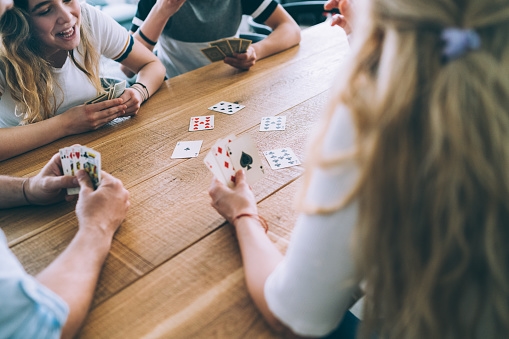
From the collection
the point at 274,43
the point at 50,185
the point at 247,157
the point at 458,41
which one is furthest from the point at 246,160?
the point at 274,43

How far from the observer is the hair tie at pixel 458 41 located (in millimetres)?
539

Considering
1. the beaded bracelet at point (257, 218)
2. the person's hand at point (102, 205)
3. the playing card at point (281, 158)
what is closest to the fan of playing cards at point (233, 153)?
the playing card at point (281, 158)

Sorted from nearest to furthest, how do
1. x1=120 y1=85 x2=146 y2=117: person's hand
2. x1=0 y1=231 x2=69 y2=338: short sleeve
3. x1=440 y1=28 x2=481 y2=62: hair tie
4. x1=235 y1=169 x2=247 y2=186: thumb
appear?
1. x1=440 y1=28 x2=481 y2=62: hair tie
2. x1=0 y1=231 x2=69 y2=338: short sleeve
3. x1=235 y1=169 x2=247 y2=186: thumb
4. x1=120 y1=85 x2=146 y2=117: person's hand

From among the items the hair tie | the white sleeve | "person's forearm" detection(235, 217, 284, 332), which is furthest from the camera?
the white sleeve

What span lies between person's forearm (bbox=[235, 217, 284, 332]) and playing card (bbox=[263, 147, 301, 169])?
350 mm

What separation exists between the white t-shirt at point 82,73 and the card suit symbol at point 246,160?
117 cm

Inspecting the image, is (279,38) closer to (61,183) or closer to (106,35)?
(106,35)

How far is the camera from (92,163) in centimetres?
122

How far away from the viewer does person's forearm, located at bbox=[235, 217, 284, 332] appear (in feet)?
2.76

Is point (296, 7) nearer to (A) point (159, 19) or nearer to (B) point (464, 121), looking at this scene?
(A) point (159, 19)

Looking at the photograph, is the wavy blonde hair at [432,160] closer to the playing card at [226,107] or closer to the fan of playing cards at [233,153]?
the fan of playing cards at [233,153]

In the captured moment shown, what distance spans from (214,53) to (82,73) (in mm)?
720

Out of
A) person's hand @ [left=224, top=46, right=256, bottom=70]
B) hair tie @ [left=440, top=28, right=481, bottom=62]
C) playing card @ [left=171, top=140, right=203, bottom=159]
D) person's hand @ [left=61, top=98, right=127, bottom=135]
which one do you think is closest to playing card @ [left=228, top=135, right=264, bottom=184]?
playing card @ [left=171, top=140, right=203, bottom=159]

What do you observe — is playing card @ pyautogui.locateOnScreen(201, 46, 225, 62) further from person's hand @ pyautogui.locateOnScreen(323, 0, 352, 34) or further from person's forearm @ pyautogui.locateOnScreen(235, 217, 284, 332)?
person's forearm @ pyautogui.locateOnScreen(235, 217, 284, 332)
